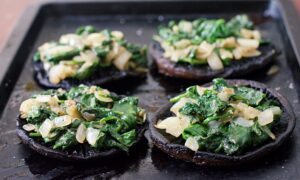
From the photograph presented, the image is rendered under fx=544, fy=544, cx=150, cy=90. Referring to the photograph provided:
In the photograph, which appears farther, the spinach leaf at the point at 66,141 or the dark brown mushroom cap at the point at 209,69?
the dark brown mushroom cap at the point at 209,69

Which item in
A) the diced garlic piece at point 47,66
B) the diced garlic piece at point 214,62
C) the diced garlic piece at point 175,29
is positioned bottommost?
the diced garlic piece at point 47,66

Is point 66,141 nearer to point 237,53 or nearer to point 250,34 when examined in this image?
point 237,53

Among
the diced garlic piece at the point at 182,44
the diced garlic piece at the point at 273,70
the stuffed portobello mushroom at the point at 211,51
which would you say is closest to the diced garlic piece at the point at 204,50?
the stuffed portobello mushroom at the point at 211,51

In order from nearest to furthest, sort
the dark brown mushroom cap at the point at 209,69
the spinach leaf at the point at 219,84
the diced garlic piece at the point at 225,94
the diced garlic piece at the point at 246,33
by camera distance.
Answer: the diced garlic piece at the point at 225,94, the spinach leaf at the point at 219,84, the dark brown mushroom cap at the point at 209,69, the diced garlic piece at the point at 246,33

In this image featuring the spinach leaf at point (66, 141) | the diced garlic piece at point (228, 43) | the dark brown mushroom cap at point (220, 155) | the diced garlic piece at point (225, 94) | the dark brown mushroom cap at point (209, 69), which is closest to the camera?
the dark brown mushroom cap at point (220, 155)

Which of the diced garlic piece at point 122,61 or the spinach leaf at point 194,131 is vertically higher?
the spinach leaf at point 194,131

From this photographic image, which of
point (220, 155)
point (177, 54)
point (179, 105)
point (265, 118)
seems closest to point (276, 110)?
point (265, 118)

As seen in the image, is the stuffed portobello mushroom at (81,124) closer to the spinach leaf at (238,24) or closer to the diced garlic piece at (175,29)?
the diced garlic piece at (175,29)
